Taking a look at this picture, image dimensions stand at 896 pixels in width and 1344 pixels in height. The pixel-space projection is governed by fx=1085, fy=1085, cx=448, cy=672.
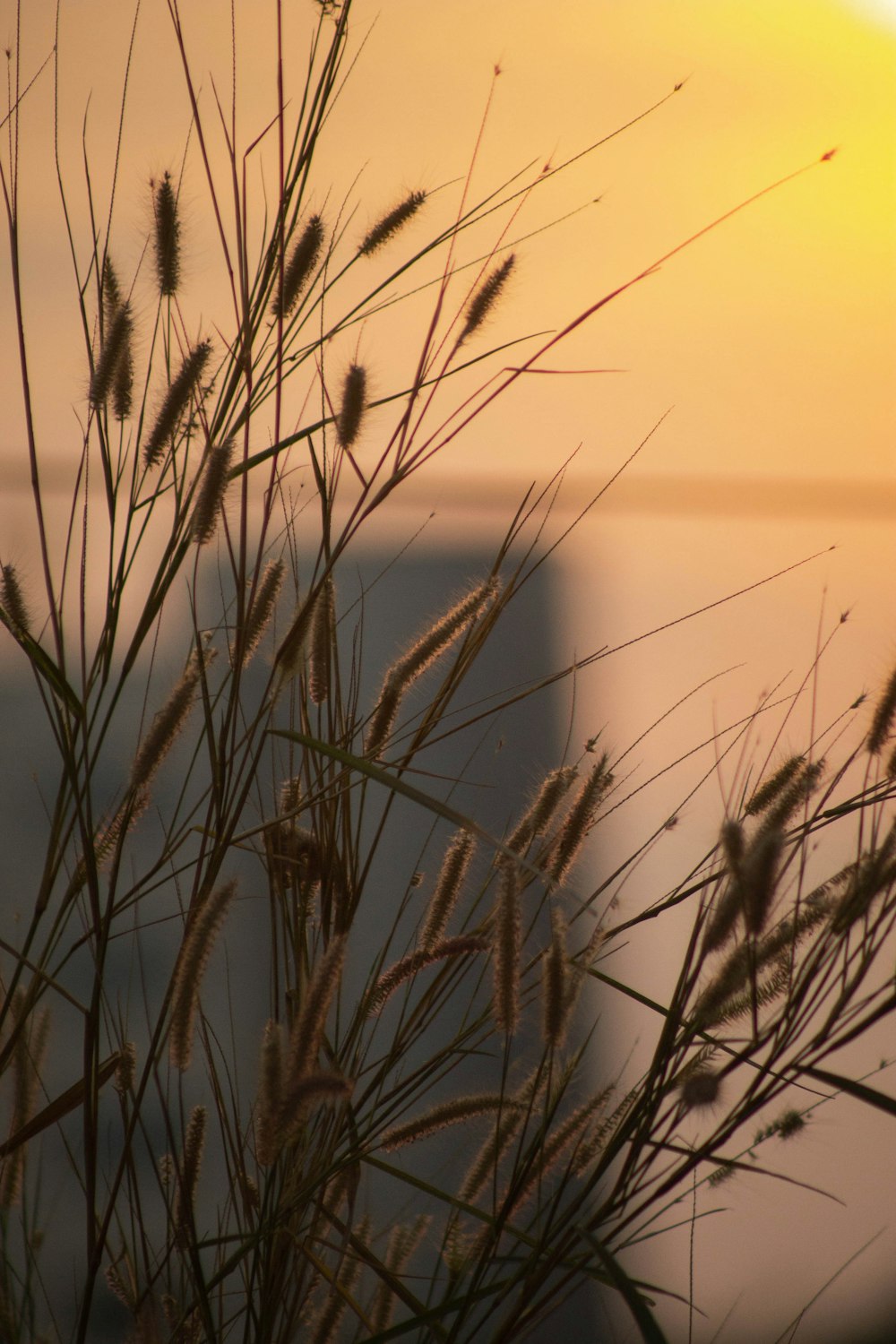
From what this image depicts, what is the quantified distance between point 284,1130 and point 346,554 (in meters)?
0.71

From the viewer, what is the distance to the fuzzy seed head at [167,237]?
532 mm

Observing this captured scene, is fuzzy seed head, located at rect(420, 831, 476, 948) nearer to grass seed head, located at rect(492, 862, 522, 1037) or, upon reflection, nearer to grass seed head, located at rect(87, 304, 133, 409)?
grass seed head, located at rect(492, 862, 522, 1037)

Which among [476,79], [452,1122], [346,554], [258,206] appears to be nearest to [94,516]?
[346,554]

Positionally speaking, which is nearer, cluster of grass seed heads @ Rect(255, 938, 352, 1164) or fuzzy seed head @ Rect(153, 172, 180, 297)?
cluster of grass seed heads @ Rect(255, 938, 352, 1164)

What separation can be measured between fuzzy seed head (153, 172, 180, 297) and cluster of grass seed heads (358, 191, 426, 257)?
0.09 metres

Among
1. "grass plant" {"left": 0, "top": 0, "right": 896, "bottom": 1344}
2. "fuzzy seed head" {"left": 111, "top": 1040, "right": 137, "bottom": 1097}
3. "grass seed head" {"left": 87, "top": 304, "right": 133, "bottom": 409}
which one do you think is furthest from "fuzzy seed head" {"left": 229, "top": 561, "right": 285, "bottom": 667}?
"fuzzy seed head" {"left": 111, "top": 1040, "right": 137, "bottom": 1097}

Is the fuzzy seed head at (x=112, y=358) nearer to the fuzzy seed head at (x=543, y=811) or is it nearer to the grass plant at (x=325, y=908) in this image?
the grass plant at (x=325, y=908)

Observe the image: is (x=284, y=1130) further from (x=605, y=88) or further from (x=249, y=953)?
(x=605, y=88)

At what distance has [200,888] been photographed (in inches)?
22.2

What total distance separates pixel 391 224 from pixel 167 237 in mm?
111

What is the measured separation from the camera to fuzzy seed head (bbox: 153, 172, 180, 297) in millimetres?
532

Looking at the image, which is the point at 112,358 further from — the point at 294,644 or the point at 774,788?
the point at 774,788

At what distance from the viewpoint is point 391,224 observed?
53 centimetres

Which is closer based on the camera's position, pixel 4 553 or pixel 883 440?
pixel 4 553
